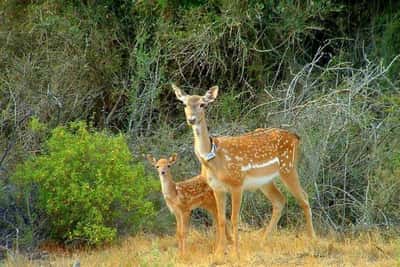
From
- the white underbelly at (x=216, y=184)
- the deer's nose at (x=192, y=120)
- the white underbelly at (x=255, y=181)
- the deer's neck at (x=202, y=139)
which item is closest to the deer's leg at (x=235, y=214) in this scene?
the white underbelly at (x=216, y=184)

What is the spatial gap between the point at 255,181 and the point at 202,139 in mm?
975

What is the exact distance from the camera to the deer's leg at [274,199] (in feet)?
42.9

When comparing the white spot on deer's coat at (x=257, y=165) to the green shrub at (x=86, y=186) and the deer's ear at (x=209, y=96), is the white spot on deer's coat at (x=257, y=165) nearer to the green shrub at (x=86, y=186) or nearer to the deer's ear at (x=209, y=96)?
the deer's ear at (x=209, y=96)

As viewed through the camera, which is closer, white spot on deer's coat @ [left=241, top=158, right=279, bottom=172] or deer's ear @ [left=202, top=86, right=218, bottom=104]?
deer's ear @ [left=202, top=86, right=218, bottom=104]

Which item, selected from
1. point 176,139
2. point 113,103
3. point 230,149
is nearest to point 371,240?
point 230,149

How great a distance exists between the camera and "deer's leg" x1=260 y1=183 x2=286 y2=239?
1306cm

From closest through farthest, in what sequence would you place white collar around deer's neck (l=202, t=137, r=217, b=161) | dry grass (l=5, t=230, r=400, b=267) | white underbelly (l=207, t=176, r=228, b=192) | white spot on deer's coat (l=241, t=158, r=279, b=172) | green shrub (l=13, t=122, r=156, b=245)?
dry grass (l=5, t=230, r=400, b=267) < white collar around deer's neck (l=202, t=137, r=217, b=161) < white underbelly (l=207, t=176, r=228, b=192) < white spot on deer's coat (l=241, t=158, r=279, b=172) < green shrub (l=13, t=122, r=156, b=245)

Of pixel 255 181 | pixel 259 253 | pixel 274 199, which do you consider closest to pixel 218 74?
pixel 274 199

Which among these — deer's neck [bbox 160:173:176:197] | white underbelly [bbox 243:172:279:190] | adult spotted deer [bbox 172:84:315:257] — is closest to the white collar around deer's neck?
adult spotted deer [bbox 172:84:315:257]

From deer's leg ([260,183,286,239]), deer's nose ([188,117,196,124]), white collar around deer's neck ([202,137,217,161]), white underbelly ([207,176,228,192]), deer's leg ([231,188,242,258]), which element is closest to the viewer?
deer's nose ([188,117,196,124])

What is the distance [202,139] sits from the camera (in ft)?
39.0

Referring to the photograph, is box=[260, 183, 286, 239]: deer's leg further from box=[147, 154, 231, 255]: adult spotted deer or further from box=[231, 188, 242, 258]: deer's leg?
box=[231, 188, 242, 258]: deer's leg

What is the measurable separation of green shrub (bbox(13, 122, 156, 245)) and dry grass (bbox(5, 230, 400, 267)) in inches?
13.2

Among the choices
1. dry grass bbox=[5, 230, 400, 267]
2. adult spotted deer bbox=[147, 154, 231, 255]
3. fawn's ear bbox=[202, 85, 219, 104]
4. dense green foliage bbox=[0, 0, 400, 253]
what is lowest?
dry grass bbox=[5, 230, 400, 267]
